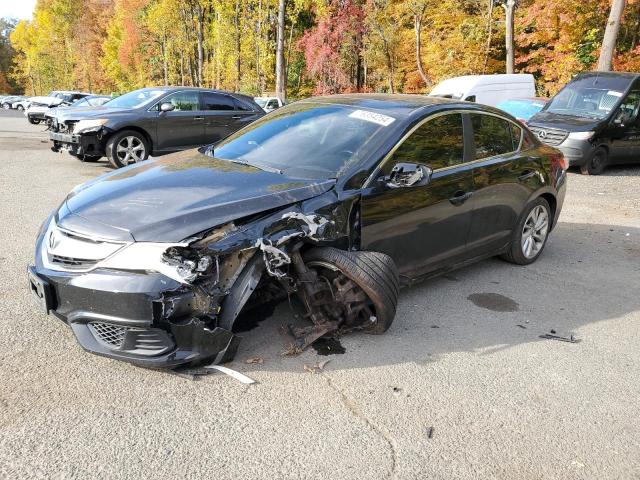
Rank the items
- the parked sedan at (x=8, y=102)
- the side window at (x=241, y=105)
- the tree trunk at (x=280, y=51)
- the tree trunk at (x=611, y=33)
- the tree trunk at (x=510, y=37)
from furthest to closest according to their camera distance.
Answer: the parked sedan at (x=8, y=102) → the tree trunk at (x=280, y=51) → the tree trunk at (x=510, y=37) → the tree trunk at (x=611, y=33) → the side window at (x=241, y=105)

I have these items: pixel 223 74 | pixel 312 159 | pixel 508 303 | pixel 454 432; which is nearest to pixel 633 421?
pixel 454 432

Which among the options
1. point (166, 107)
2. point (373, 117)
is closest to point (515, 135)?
point (373, 117)

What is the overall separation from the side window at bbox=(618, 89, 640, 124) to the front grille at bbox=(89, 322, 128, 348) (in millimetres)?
11964

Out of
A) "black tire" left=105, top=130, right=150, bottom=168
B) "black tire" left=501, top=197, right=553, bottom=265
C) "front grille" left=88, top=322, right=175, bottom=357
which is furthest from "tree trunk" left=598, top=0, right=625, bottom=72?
"front grille" left=88, top=322, right=175, bottom=357

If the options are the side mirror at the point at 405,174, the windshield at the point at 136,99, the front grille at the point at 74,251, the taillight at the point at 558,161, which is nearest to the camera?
the front grille at the point at 74,251

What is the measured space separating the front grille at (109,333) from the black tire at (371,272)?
1229 millimetres

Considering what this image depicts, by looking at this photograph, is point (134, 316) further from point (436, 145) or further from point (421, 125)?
point (436, 145)

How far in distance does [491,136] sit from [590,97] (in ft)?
29.4

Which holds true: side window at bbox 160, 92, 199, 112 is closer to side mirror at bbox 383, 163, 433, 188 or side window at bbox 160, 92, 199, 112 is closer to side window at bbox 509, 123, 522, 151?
side window at bbox 509, 123, 522, 151

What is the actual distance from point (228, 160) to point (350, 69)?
34872 millimetres

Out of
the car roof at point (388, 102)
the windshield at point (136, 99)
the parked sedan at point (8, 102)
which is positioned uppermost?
the parked sedan at point (8, 102)

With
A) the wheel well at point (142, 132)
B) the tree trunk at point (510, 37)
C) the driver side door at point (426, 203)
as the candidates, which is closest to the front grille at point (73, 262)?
the driver side door at point (426, 203)

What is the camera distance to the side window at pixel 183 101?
34.4 ft

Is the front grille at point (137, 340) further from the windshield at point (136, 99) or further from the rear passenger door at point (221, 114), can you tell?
the rear passenger door at point (221, 114)
